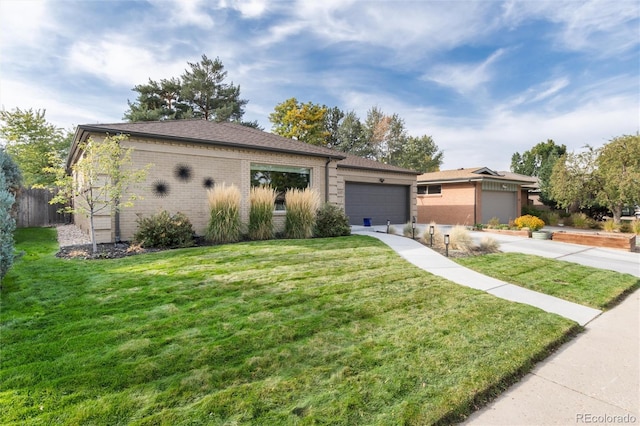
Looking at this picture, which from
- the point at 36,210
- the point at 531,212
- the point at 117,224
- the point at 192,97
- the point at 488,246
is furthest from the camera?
the point at 192,97

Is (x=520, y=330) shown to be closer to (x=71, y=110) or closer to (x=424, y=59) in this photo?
(x=424, y=59)

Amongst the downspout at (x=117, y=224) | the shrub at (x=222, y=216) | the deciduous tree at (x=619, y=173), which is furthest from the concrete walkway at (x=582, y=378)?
the deciduous tree at (x=619, y=173)

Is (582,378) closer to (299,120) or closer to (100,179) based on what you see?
(100,179)

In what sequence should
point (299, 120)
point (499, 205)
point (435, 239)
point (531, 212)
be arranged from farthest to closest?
point (299, 120), point (531, 212), point (499, 205), point (435, 239)

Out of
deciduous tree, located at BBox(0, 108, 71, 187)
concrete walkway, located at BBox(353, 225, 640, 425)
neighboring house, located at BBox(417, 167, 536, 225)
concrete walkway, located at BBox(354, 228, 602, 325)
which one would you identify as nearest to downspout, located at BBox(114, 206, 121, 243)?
concrete walkway, located at BBox(354, 228, 602, 325)

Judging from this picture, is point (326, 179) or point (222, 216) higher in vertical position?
point (326, 179)

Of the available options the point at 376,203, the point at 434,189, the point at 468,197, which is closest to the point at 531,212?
the point at 468,197

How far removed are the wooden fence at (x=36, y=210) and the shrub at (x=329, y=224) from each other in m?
12.6

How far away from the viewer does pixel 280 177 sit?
10.4 m

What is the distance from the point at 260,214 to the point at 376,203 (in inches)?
311

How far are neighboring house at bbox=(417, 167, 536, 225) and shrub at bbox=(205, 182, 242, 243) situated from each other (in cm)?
1365

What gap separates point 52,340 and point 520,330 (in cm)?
458

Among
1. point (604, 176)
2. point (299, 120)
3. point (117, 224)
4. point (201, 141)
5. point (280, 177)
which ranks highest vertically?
point (299, 120)

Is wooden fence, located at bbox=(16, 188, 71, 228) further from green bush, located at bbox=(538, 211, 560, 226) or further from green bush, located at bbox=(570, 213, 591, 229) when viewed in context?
green bush, located at bbox=(570, 213, 591, 229)
